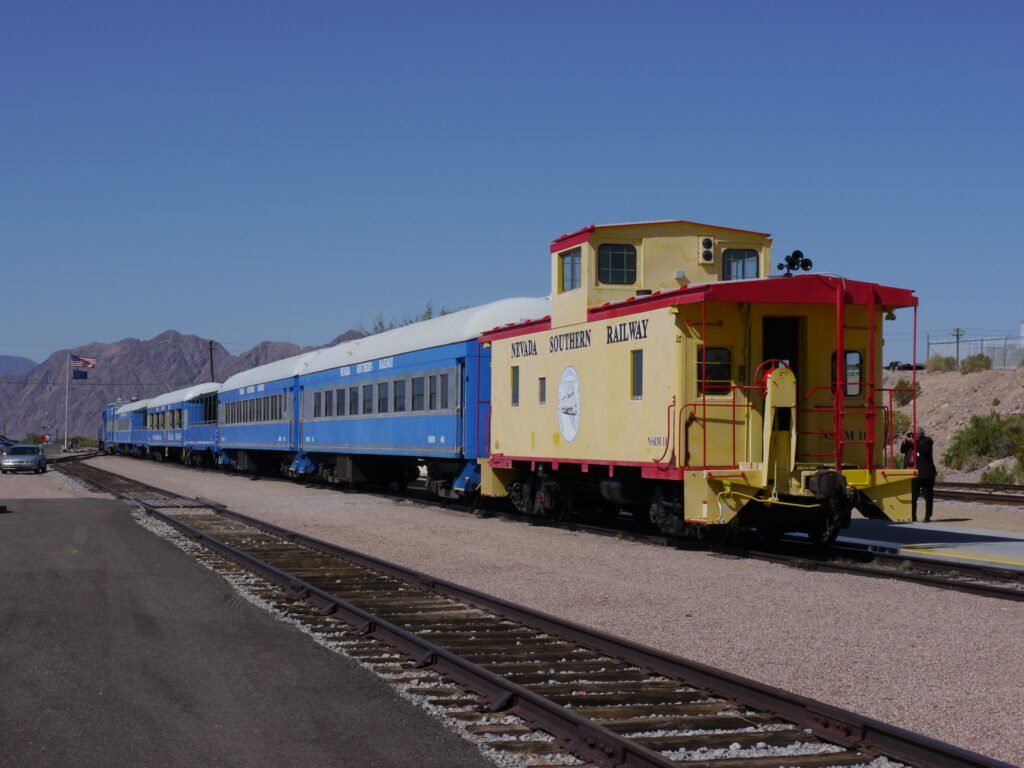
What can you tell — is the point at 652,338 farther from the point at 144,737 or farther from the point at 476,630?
the point at 144,737

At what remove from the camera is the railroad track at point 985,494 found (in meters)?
25.9

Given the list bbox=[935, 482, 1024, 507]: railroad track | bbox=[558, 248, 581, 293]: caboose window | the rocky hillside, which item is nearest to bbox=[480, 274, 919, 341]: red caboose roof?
bbox=[558, 248, 581, 293]: caboose window

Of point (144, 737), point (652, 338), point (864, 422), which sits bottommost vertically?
point (144, 737)

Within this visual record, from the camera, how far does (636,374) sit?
53.6 feet

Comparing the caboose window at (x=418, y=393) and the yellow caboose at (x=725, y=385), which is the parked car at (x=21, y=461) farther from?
the yellow caboose at (x=725, y=385)

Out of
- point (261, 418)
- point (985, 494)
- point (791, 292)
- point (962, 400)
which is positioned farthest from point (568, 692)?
point (962, 400)

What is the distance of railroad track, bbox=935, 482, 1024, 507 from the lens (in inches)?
1020

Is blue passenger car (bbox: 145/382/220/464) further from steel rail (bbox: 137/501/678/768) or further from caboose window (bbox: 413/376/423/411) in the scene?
steel rail (bbox: 137/501/678/768)

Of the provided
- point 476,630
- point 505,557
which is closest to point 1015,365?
point 505,557

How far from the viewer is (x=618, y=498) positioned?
56.8 ft

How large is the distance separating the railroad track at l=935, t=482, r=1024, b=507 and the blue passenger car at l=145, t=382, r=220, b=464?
31238 millimetres

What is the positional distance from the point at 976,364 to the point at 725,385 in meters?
55.3

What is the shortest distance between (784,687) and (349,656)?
325cm

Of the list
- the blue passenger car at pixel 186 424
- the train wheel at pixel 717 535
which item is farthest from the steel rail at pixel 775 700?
the blue passenger car at pixel 186 424
